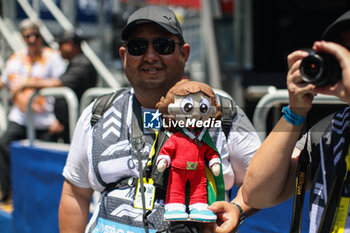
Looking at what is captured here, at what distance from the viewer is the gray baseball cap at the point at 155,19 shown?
1.67 metres

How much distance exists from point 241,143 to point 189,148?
37cm

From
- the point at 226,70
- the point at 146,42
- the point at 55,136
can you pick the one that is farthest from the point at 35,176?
the point at 226,70

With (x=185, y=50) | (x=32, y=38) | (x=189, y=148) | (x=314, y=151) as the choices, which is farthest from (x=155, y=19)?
(x=32, y=38)

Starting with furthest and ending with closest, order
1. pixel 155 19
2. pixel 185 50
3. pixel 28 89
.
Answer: pixel 28 89, pixel 185 50, pixel 155 19

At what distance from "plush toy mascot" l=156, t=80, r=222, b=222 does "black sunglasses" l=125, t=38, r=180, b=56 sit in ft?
0.87

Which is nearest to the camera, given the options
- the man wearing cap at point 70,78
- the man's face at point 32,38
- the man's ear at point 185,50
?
the man's ear at point 185,50

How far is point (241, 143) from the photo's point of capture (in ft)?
5.74

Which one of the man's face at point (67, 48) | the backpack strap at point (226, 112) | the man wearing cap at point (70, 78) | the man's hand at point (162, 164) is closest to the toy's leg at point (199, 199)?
the man's hand at point (162, 164)

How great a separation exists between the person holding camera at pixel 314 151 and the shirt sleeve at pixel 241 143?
0.88 ft

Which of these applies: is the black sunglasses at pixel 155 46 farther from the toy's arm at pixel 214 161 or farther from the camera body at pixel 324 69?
the camera body at pixel 324 69

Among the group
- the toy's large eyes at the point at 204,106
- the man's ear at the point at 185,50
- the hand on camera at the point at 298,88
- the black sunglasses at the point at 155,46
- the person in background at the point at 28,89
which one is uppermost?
the black sunglasses at the point at 155,46

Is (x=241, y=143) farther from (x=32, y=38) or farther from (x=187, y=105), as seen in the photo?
(x=32, y=38)

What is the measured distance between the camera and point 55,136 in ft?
15.2

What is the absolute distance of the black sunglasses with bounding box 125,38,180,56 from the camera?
5.53 feet
